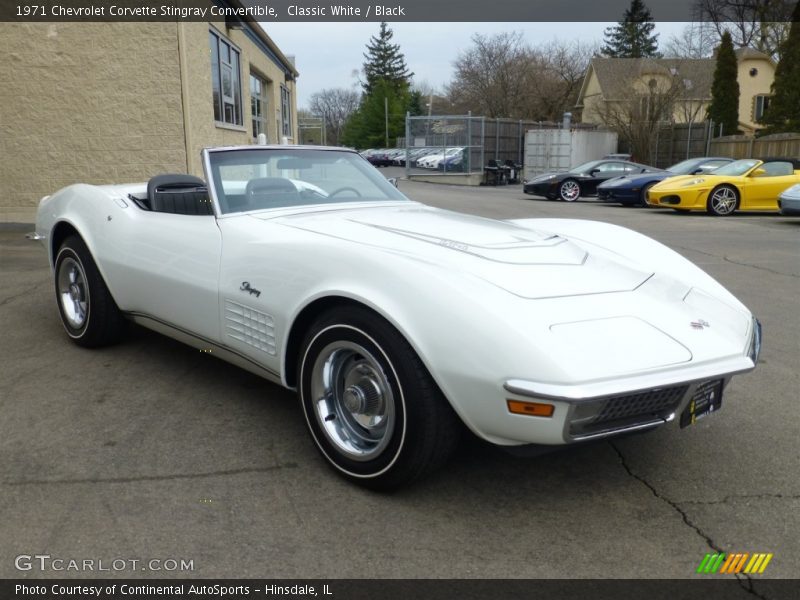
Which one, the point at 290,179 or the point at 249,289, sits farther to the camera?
the point at 290,179

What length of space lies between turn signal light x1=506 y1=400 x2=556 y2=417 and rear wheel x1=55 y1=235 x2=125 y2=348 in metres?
3.01

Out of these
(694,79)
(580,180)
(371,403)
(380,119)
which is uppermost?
(694,79)

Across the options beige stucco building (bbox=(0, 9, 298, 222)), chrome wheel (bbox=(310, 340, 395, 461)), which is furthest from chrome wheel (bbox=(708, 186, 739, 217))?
chrome wheel (bbox=(310, 340, 395, 461))

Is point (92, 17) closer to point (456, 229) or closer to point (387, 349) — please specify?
point (456, 229)

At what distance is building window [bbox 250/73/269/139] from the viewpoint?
67.4ft

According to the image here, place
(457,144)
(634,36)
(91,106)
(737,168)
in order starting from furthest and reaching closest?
(634,36) → (457,144) → (737,168) → (91,106)

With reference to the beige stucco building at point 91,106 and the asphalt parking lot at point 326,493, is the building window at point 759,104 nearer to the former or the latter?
the beige stucco building at point 91,106

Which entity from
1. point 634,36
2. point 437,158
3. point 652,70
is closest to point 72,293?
point 437,158

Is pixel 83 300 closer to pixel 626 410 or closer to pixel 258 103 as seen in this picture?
pixel 626 410

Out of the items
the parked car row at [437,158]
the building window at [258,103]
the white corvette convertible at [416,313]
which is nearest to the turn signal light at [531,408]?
the white corvette convertible at [416,313]

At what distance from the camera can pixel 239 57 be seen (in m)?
16.9

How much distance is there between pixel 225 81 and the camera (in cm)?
1536

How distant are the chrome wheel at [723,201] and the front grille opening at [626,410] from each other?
520 inches

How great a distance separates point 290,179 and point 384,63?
86.2 meters
